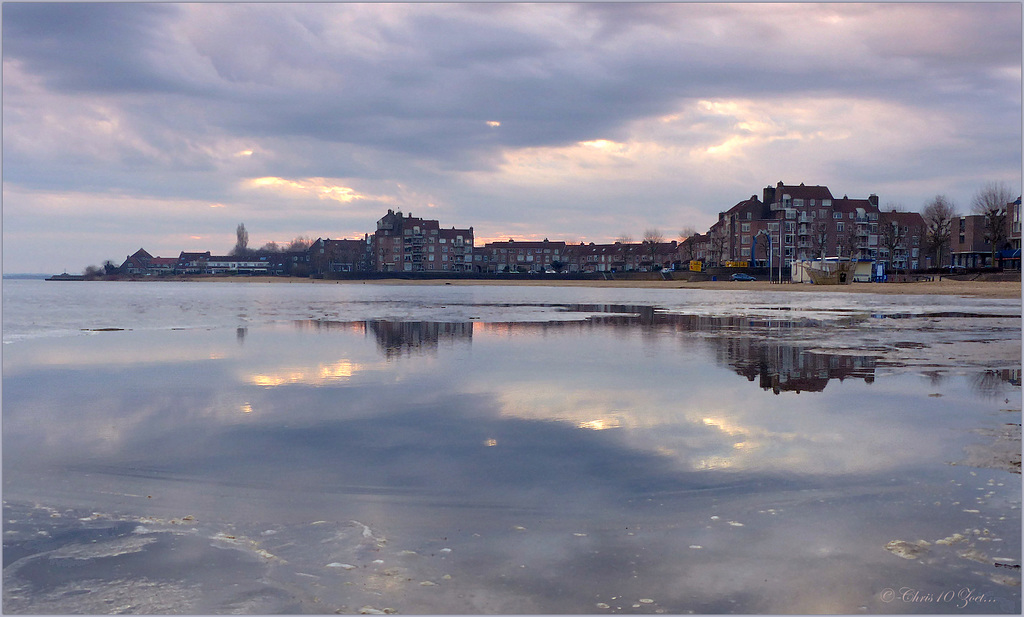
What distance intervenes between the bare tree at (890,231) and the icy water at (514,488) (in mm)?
128100

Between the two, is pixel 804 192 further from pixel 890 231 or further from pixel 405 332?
pixel 405 332

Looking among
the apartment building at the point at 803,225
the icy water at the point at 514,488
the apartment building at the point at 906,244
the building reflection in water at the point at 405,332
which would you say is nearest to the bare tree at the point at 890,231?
the apartment building at the point at 906,244

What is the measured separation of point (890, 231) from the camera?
129 meters

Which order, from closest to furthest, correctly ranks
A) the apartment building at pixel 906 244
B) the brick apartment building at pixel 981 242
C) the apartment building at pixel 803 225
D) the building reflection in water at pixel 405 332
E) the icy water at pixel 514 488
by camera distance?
the icy water at pixel 514 488 → the building reflection in water at pixel 405 332 → the brick apartment building at pixel 981 242 → the apartment building at pixel 803 225 → the apartment building at pixel 906 244

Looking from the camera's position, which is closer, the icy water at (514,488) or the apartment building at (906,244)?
the icy water at (514,488)

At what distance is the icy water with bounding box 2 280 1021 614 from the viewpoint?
541cm

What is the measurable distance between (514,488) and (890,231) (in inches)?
5442

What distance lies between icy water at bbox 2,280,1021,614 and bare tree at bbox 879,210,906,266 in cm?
12810

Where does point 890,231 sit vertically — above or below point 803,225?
Result: below

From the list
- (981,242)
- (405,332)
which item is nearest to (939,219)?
(981,242)

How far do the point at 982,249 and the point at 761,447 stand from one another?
131536mm

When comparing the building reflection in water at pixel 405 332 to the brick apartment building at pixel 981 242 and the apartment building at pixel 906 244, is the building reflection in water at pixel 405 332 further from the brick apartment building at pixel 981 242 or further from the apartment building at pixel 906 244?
the apartment building at pixel 906 244

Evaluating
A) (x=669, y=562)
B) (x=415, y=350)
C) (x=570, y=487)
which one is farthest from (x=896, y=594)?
(x=415, y=350)

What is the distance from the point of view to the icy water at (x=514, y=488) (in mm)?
5410
